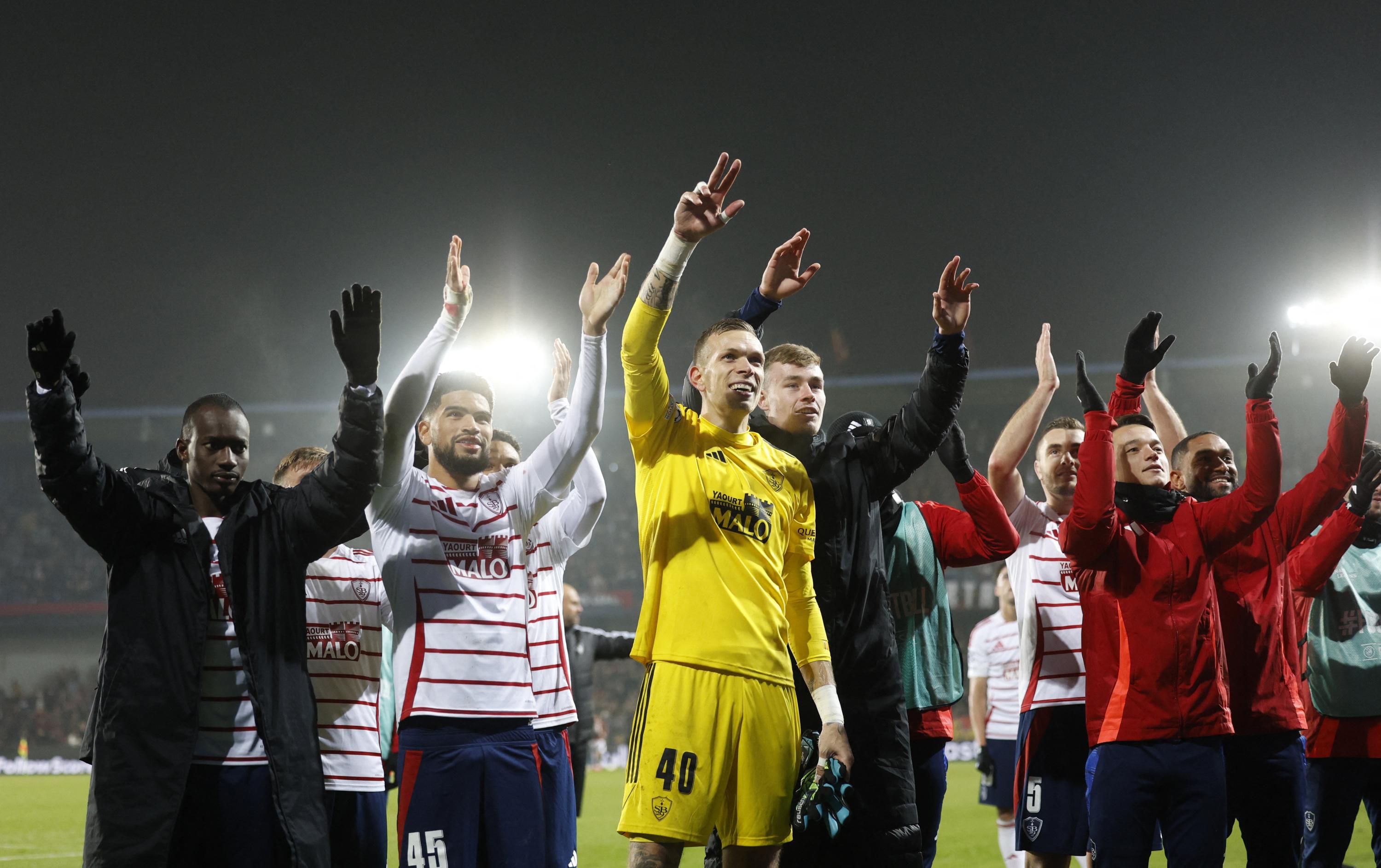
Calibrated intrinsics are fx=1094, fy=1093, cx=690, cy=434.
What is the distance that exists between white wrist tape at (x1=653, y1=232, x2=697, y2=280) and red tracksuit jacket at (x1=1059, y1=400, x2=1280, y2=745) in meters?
1.98

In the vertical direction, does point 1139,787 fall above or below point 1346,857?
above

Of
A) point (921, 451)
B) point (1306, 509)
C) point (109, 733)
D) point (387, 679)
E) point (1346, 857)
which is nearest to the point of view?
point (109, 733)

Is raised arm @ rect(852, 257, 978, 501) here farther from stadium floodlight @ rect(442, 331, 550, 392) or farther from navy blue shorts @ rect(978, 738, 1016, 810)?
stadium floodlight @ rect(442, 331, 550, 392)

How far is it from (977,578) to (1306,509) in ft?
84.8

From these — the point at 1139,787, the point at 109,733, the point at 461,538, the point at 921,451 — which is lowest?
the point at 1139,787

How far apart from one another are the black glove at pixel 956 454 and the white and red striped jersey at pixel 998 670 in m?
5.10

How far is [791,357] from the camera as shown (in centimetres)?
451

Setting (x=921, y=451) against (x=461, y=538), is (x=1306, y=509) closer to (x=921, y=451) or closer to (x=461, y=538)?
(x=921, y=451)

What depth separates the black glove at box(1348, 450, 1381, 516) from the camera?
590 centimetres

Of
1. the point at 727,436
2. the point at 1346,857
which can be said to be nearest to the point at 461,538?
the point at 727,436

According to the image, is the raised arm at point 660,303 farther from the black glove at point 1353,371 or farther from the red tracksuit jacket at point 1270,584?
the black glove at point 1353,371

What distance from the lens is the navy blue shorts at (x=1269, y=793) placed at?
4836 mm

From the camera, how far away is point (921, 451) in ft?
14.0

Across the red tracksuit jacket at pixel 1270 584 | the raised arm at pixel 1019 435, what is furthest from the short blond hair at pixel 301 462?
the red tracksuit jacket at pixel 1270 584
